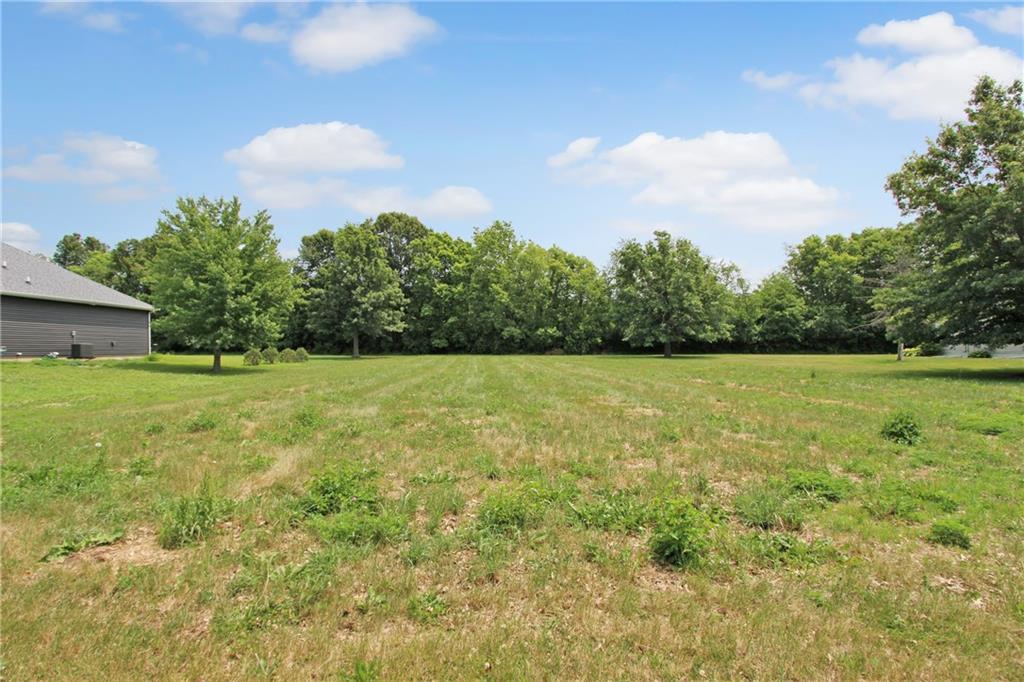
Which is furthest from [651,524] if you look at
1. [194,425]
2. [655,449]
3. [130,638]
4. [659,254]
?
[659,254]

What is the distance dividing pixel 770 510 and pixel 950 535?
142cm

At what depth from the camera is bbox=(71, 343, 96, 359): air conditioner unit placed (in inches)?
1163

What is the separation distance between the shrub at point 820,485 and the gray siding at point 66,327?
3623 centimetres

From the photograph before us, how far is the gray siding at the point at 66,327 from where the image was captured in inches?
1086

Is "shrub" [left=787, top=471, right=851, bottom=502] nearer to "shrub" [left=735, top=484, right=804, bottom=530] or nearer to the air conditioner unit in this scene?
"shrub" [left=735, top=484, right=804, bottom=530]

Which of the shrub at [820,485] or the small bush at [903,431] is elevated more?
the small bush at [903,431]

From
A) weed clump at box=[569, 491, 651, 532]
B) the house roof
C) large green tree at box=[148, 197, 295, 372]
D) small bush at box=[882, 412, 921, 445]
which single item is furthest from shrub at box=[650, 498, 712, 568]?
the house roof

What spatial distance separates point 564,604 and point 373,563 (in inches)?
61.6

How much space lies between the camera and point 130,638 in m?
3.24

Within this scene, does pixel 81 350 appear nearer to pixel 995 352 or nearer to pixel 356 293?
pixel 356 293

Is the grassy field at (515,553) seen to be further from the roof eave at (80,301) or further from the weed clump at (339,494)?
the roof eave at (80,301)

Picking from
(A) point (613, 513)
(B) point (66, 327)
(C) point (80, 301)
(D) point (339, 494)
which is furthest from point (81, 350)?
(A) point (613, 513)

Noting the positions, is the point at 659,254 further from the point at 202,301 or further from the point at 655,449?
the point at 655,449

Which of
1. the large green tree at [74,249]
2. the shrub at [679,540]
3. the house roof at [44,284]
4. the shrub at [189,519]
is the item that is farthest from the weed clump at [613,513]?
the large green tree at [74,249]
